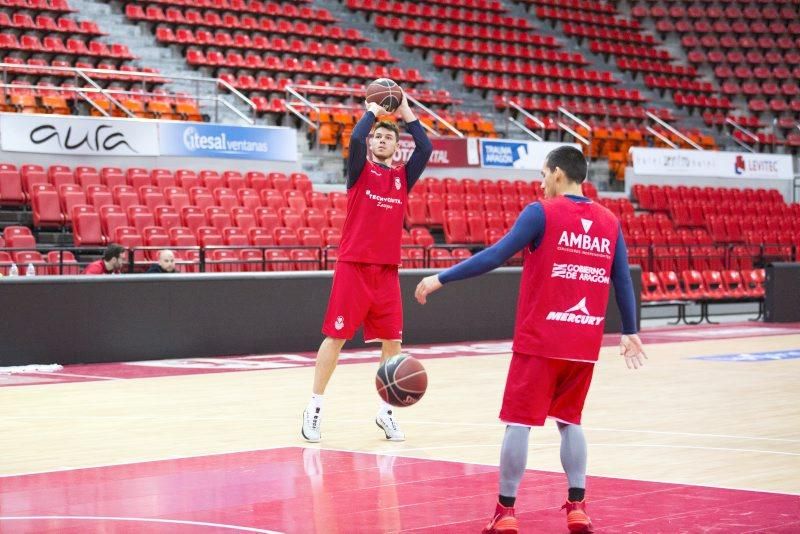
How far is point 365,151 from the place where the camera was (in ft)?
25.9

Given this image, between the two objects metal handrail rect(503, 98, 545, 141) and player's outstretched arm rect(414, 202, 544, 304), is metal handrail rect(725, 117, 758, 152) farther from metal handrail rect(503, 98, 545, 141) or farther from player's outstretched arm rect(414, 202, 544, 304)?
player's outstretched arm rect(414, 202, 544, 304)

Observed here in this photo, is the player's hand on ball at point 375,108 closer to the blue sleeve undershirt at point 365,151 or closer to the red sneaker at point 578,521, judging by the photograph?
the blue sleeve undershirt at point 365,151

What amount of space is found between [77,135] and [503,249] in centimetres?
1549

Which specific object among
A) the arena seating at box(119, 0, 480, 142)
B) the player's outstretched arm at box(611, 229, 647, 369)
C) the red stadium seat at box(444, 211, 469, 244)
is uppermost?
the arena seating at box(119, 0, 480, 142)

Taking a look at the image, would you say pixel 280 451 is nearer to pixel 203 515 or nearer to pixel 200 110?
pixel 203 515

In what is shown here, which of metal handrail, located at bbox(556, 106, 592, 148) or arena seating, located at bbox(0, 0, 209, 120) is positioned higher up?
arena seating, located at bbox(0, 0, 209, 120)

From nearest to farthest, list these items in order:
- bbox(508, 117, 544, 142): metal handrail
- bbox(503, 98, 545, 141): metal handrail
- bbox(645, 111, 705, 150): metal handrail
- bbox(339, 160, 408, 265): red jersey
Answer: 1. bbox(339, 160, 408, 265): red jersey
2. bbox(508, 117, 544, 142): metal handrail
3. bbox(503, 98, 545, 141): metal handrail
4. bbox(645, 111, 705, 150): metal handrail

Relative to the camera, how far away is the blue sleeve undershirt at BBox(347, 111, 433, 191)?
25.7 feet

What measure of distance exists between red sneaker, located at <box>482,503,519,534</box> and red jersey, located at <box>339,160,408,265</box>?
118 inches

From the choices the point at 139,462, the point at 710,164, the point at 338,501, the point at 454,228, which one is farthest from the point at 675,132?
the point at 338,501

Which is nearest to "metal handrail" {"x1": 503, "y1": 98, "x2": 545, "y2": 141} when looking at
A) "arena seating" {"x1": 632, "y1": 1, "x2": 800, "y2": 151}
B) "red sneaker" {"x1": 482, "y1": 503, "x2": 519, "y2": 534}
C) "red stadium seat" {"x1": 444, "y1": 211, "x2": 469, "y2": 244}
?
"red stadium seat" {"x1": 444, "y1": 211, "x2": 469, "y2": 244}

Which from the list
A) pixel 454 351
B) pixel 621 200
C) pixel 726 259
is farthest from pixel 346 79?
pixel 454 351

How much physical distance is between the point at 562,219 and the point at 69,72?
18333mm

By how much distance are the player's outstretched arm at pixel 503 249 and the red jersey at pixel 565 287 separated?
6cm
